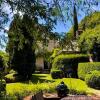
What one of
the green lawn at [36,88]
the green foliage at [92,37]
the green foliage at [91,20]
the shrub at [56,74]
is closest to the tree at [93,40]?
the green foliage at [92,37]

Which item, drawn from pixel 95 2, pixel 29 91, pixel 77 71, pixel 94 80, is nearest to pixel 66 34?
pixel 95 2

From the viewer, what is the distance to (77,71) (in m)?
35.5

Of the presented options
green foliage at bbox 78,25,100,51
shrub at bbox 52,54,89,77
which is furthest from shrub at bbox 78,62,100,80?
shrub at bbox 52,54,89,77

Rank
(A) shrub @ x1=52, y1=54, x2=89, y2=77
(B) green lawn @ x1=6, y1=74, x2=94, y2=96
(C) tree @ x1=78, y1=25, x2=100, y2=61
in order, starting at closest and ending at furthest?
(B) green lawn @ x1=6, y1=74, x2=94, y2=96 → (C) tree @ x1=78, y1=25, x2=100, y2=61 → (A) shrub @ x1=52, y1=54, x2=89, y2=77

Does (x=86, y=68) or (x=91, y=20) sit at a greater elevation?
(x=91, y=20)

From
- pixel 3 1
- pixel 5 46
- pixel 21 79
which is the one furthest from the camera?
pixel 21 79

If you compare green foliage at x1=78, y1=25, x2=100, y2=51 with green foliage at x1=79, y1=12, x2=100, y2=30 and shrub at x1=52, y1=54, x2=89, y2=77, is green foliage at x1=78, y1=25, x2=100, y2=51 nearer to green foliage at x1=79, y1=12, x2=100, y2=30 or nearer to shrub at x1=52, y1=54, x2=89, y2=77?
green foliage at x1=79, y1=12, x2=100, y2=30

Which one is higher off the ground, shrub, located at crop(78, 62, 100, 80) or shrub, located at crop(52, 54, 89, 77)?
shrub, located at crop(52, 54, 89, 77)

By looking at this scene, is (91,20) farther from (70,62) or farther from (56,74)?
(70,62)

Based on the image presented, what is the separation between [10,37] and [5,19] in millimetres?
766

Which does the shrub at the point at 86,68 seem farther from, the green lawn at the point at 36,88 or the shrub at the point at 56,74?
the green lawn at the point at 36,88

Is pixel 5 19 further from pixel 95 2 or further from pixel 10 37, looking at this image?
pixel 95 2

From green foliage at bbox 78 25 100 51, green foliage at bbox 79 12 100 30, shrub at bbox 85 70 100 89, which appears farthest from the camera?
green foliage at bbox 78 25 100 51

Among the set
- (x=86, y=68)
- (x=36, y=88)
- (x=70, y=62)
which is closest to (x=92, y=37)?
(x=70, y=62)
